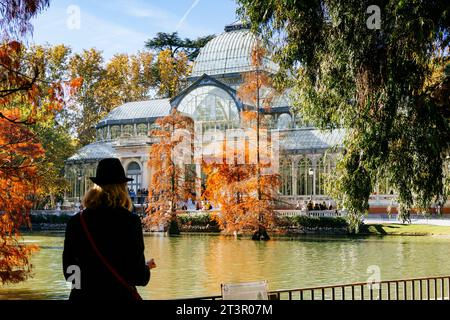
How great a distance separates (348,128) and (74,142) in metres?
55.2

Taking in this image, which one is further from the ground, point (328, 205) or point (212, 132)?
point (212, 132)

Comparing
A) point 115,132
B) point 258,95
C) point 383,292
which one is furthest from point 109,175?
point 115,132

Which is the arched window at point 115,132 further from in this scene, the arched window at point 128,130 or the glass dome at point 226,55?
the glass dome at point 226,55

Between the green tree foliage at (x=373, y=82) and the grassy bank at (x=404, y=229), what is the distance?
75.7 ft

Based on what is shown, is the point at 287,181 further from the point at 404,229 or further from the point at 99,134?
the point at 99,134

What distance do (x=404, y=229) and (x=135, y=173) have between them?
93.1 ft

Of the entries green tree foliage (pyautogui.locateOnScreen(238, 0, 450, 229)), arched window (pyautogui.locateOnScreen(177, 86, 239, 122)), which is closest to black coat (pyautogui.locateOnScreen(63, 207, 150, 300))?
green tree foliage (pyautogui.locateOnScreen(238, 0, 450, 229))

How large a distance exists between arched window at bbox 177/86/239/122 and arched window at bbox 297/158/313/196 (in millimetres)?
6858

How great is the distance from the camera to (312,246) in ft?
99.7

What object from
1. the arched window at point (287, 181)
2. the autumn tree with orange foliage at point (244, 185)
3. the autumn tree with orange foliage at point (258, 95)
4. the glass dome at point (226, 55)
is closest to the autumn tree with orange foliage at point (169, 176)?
the autumn tree with orange foliage at point (244, 185)

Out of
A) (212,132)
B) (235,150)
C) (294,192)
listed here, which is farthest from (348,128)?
(212,132)

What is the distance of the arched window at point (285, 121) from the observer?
176ft
